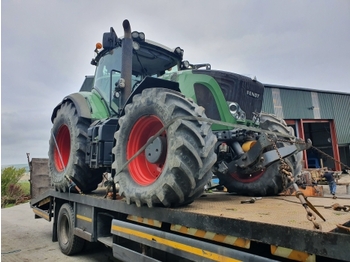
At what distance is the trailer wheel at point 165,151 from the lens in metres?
2.70

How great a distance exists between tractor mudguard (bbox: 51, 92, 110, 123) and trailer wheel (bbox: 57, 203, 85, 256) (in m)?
1.73

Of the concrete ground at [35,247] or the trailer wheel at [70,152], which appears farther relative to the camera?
the concrete ground at [35,247]

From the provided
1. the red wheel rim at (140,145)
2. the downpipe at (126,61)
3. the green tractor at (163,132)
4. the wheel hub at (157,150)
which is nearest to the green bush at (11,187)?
the green tractor at (163,132)

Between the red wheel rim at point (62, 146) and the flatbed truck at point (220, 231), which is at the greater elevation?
the red wheel rim at point (62, 146)

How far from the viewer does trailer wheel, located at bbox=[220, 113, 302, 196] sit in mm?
4031

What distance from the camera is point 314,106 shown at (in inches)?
870

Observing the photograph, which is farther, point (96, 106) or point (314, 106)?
point (314, 106)

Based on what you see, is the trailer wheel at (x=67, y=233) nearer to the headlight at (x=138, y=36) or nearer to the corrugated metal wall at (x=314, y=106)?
the headlight at (x=138, y=36)

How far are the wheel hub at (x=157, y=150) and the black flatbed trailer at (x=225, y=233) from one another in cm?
54

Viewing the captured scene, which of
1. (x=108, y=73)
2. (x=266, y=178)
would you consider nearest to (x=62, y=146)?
(x=108, y=73)

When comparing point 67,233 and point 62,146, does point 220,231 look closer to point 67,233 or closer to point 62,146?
point 67,233

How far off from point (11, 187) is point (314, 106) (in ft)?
69.9

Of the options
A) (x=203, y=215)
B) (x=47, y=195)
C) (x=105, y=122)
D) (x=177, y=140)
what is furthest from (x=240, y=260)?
(x=47, y=195)

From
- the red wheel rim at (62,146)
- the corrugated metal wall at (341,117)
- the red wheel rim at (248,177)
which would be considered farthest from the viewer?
the corrugated metal wall at (341,117)
